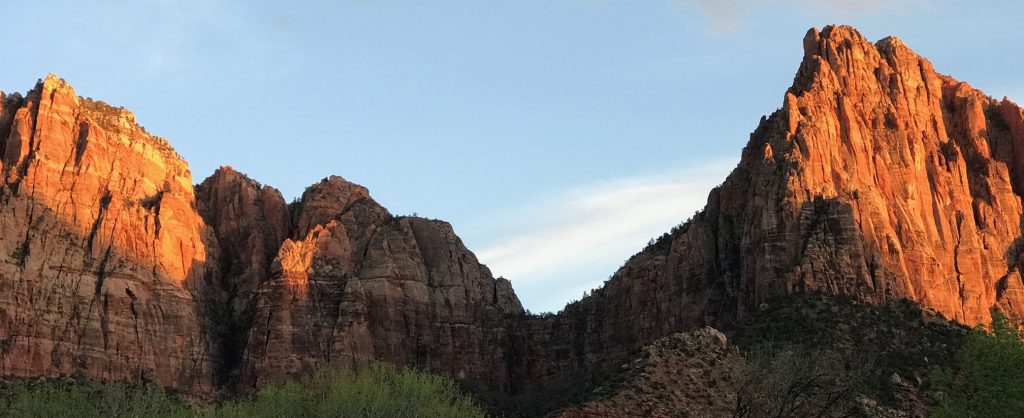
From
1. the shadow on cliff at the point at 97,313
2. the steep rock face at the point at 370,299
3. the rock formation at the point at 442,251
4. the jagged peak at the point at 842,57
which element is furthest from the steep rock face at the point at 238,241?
the jagged peak at the point at 842,57

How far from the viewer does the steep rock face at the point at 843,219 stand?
13662 centimetres

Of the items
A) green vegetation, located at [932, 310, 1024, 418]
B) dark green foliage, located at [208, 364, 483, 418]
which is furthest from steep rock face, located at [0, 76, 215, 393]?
green vegetation, located at [932, 310, 1024, 418]

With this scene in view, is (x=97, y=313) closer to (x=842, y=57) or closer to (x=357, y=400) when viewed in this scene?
(x=357, y=400)

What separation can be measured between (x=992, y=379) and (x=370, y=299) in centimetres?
7572

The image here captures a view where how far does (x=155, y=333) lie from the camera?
146 metres

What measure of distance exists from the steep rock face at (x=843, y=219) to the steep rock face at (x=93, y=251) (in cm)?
3459

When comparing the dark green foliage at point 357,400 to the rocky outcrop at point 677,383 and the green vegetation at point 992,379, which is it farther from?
the green vegetation at point 992,379

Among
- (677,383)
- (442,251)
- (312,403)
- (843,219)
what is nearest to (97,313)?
(442,251)

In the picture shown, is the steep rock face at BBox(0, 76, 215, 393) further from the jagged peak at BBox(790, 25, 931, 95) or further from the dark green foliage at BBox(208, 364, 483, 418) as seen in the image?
the jagged peak at BBox(790, 25, 931, 95)

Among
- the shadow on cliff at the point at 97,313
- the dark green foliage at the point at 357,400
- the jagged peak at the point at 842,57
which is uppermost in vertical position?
the jagged peak at the point at 842,57

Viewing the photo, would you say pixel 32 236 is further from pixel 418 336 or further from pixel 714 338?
pixel 714 338

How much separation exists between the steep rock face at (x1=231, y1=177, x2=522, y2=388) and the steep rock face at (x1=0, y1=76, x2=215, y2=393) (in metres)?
7.35

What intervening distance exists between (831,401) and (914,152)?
58.5 meters

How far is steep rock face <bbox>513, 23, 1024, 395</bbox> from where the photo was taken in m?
137
